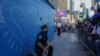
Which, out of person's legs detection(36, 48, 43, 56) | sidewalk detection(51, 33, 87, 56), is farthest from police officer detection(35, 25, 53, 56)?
sidewalk detection(51, 33, 87, 56)

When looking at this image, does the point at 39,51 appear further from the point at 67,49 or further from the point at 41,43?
the point at 67,49

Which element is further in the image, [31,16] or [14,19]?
[31,16]

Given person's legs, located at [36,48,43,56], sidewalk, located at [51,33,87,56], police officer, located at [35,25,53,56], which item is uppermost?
police officer, located at [35,25,53,56]

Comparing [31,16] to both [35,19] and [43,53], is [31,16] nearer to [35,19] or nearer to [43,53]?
[35,19]

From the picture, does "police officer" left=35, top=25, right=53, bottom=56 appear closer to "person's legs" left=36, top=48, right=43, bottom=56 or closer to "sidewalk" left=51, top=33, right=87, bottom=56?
"person's legs" left=36, top=48, right=43, bottom=56

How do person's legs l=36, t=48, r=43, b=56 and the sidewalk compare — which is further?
the sidewalk

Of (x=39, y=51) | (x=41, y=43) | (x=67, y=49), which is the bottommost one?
(x=67, y=49)

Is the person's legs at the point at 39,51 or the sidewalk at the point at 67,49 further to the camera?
the sidewalk at the point at 67,49

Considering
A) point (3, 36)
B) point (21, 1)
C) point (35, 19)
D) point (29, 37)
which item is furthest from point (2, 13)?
point (35, 19)

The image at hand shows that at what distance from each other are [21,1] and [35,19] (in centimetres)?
345

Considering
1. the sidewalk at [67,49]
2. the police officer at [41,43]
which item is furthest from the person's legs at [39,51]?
the sidewalk at [67,49]

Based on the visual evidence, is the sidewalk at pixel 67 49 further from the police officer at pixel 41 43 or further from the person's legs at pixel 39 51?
the person's legs at pixel 39 51

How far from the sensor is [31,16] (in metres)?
11.9

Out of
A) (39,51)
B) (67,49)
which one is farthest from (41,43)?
(67,49)
